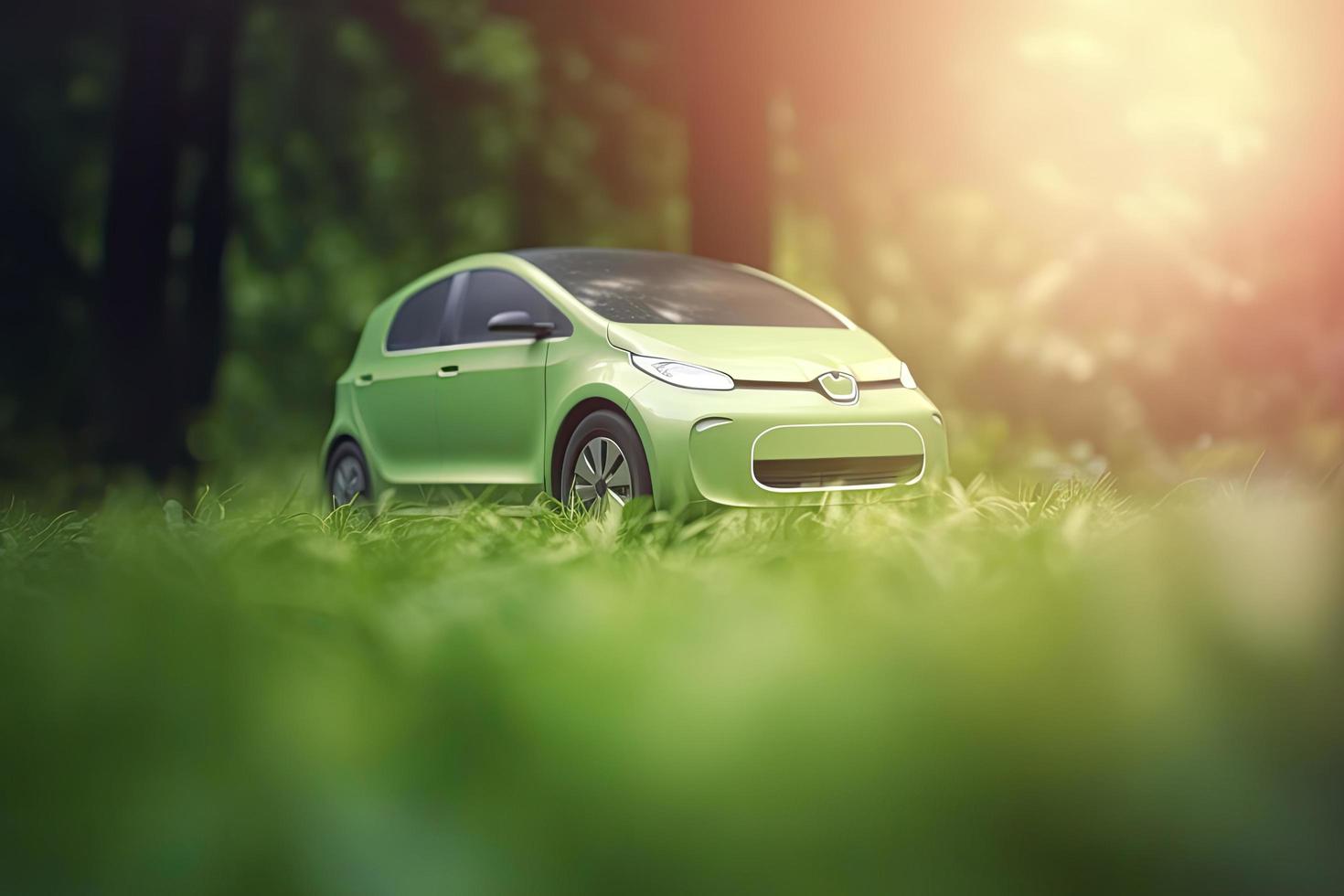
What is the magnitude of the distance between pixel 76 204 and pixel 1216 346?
39.7ft

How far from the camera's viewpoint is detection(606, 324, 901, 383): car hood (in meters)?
6.32

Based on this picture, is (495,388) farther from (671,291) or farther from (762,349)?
(762,349)

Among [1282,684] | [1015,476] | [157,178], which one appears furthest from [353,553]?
[157,178]

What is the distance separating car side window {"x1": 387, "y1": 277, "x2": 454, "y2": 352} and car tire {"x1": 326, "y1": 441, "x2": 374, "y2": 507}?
25.8 inches

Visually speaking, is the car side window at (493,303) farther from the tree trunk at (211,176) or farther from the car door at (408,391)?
the tree trunk at (211,176)

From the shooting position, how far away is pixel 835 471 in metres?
6.34

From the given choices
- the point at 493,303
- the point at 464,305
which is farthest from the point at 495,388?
the point at 464,305

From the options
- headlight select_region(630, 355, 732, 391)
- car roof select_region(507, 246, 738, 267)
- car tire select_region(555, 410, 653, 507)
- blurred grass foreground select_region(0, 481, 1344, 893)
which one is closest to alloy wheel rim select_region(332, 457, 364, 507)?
car roof select_region(507, 246, 738, 267)

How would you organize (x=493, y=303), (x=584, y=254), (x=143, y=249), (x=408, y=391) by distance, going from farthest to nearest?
(x=143, y=249), (x=408, y=391), (x=584, y=254), (x=493, y=303)

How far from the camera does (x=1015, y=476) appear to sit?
6.98m

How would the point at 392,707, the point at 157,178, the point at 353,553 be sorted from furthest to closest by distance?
1. the point at 157,178
2. the point at 353,553
3. the point at 392,707

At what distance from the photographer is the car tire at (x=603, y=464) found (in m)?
6.10

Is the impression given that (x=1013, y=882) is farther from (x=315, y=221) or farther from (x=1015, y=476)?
(x=315, y=221)

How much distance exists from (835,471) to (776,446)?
34cm
